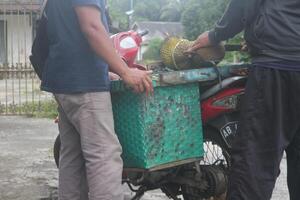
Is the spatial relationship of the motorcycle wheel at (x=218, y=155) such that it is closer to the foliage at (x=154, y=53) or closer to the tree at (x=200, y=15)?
the foliage at (x=154, y=53)

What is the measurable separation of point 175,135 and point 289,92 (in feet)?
2.42

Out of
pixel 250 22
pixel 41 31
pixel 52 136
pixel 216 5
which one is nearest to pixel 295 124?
pixel 250 22

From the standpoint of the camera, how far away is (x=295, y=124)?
2961 millimetres

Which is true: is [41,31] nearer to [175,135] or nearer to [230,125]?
[175,135]

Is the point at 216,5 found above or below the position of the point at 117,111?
above

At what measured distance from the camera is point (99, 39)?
2822 millimetres

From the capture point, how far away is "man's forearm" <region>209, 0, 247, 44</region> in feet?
9.94

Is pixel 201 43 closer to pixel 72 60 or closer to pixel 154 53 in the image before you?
pixel 72 60

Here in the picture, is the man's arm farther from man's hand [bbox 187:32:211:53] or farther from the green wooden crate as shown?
man's hand [bbox 187:32:211:53]

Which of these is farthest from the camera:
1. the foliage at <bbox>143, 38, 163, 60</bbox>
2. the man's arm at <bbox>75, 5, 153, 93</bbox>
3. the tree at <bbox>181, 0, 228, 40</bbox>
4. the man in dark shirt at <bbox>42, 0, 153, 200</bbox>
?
the tree at <bbox>181, 0, 228, 40</bbox>

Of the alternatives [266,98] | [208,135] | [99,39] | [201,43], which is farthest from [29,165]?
[266,98]

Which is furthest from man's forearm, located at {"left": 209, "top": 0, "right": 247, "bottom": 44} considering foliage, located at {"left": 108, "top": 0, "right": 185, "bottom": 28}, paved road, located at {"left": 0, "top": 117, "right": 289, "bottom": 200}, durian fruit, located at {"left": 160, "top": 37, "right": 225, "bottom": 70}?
foliage, located at {"left": 108, "top": 0, "right": 185, "bottom": 28}

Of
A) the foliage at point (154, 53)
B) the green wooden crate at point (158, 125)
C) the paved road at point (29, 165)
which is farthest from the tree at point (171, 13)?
the green wooden crate at point (158, 125)

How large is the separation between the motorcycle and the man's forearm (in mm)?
261
